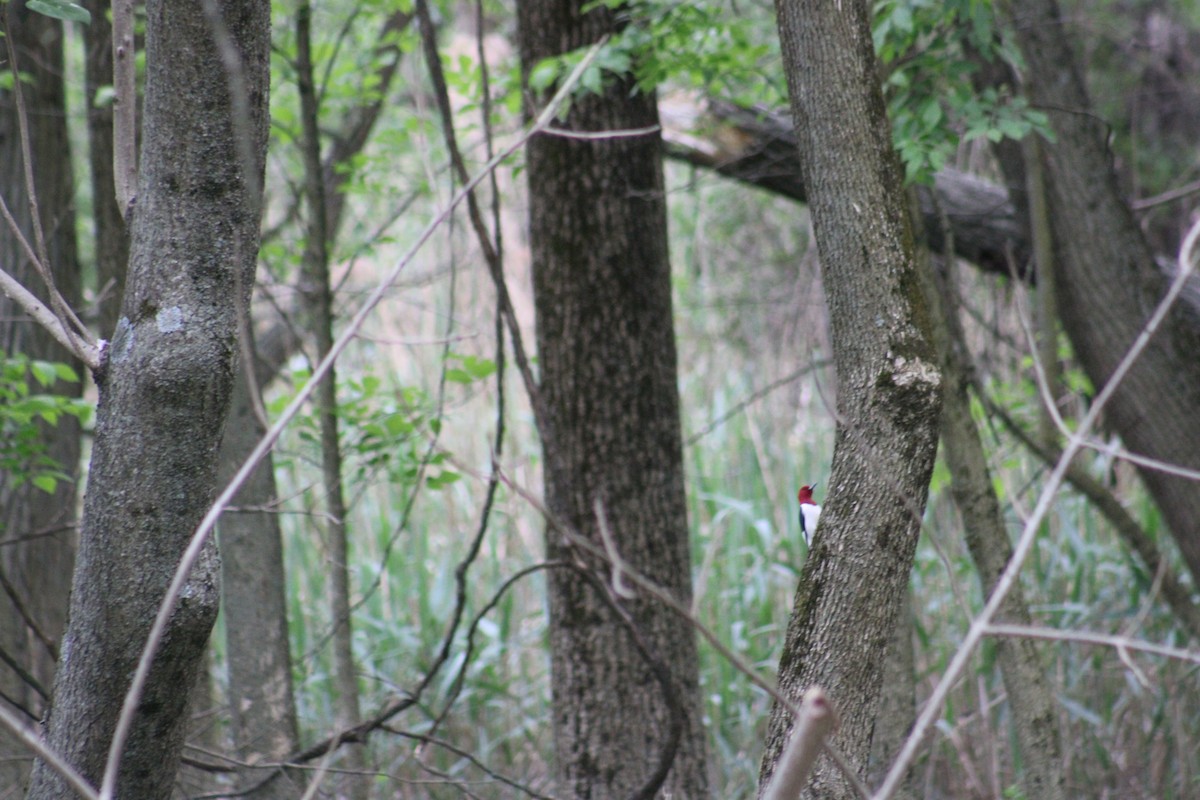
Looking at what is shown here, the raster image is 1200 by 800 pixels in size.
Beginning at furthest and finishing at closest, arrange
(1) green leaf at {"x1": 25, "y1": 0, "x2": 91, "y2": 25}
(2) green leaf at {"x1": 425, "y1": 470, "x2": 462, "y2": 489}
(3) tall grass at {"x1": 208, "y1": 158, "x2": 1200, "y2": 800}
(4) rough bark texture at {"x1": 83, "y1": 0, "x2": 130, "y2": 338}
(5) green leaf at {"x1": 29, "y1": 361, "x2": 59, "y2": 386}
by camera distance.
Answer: (3) tall grass at {"x1": 208, "y1": 158, "x2": 1200, "y2": 800}, (4) rough bark texture at {"x1": 83, "y1": 0, "x2": 130, "y2": 338}, (2) green leaf at {"x1": 425, "y1": 470, "x2": 462, "y2": 489}, (5) green leaf at {"x1": 29, "y1": 361, "x2": 59, "y2": 386}, (1) green leaf at {"x1": 25, "y1": 0, "x2": 91, "y2": 25}

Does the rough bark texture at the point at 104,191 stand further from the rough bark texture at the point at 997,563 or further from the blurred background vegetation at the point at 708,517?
the rough bark texture at the point at 997,563

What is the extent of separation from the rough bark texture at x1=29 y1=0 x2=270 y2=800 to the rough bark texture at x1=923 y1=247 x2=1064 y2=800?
1.87 m

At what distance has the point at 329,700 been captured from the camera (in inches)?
160

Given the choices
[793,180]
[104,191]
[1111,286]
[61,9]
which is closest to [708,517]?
[793,180]

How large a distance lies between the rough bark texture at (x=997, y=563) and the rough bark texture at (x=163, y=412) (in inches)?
73.5

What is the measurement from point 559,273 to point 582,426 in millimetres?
475

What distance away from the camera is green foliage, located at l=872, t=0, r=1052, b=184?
2381 millimetres

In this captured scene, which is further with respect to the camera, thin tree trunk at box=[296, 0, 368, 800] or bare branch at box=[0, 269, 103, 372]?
thin tree trunk at box=[296, 0, 368, 800]

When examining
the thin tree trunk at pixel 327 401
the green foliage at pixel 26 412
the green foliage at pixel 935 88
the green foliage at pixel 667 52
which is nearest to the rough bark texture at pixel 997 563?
the green foliage at pixel 935 88

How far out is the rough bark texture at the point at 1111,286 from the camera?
10.9ft

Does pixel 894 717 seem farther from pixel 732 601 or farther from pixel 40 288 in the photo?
pixel 40 288

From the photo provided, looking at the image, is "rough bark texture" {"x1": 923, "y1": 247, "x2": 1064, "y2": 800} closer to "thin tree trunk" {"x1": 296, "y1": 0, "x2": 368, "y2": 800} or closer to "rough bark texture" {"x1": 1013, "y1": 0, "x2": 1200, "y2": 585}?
"rough bark texture" {"x1": 1013, "y1": 0, "x2": 1200, "y2": 585}

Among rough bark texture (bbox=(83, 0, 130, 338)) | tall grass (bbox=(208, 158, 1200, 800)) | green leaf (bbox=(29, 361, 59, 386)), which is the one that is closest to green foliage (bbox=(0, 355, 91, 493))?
green leaf (bbox=(29, 361, 59, 386))

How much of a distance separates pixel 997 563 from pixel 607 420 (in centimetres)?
117
